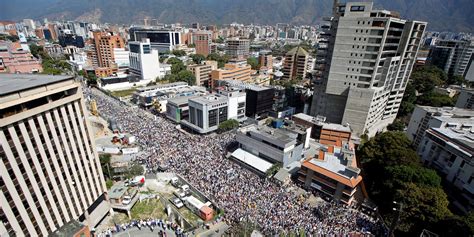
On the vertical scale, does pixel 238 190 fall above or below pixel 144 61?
below

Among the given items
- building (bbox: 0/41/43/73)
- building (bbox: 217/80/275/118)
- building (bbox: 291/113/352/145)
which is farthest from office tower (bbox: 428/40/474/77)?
building (bbox: 0/41/43/73)

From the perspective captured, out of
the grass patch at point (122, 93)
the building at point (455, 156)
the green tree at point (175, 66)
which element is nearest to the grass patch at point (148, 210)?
the building at point (455, 156)

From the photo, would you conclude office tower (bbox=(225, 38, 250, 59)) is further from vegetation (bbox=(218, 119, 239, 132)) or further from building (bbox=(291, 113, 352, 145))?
building (bbox=(291, 113, 352, 145))

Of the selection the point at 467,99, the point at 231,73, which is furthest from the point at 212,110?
the point at 467,99

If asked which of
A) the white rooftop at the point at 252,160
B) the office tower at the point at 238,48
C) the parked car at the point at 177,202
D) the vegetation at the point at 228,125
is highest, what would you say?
the office tower at the point at 238,48

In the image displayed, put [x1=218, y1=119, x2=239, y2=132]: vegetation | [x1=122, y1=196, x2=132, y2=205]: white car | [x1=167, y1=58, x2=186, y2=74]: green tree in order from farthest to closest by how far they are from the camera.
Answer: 1. [x1=167, y1=58, x2=186, y2=74]: green tree
2. [x1=218, y1=119, x2=239, y2=132]: vegetation
3. [x1=122, y1=196, x2=132, y2=205]: white car

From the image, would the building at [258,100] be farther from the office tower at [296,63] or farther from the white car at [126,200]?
the office tower at [296,63]

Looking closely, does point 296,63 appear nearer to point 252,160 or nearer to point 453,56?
point 453,56
